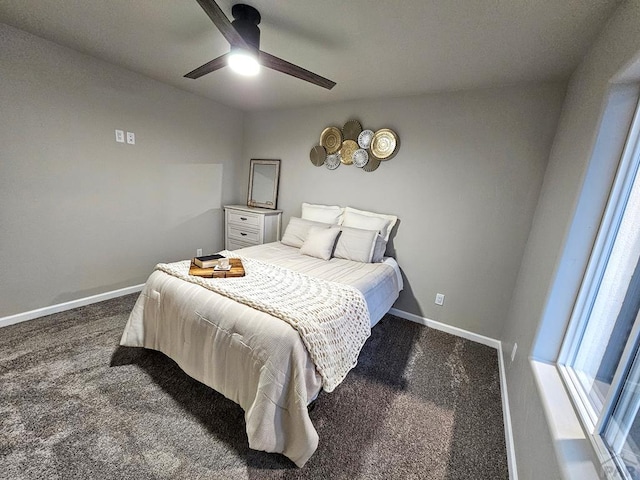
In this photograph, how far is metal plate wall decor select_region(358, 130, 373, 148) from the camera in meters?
2.88

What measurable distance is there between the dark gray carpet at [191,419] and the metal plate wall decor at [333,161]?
2.07 meters

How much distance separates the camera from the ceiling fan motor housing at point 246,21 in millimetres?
1527

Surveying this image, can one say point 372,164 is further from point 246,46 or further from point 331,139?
point 246,46

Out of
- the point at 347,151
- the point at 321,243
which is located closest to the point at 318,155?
the point at 347,151

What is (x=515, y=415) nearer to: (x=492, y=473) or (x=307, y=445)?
(x=492, y=473)

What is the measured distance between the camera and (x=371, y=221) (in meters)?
2.79

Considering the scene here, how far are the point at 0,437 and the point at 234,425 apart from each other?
3.62ft

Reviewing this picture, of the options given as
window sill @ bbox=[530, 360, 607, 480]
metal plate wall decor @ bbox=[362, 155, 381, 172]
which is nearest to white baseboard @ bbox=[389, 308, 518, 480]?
window sill @ bbox=[530, 360, 607, 480]

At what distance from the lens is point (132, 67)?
2.55 metres

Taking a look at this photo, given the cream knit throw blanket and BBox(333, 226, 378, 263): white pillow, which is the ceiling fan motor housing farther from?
BBox(333, 226, 378, 263): white pillow

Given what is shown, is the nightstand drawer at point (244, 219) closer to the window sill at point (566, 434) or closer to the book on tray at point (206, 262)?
the book on tray at point (206, 262)

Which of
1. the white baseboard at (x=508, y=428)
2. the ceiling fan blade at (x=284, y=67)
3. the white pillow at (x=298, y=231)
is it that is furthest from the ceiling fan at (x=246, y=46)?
the white baseboard at (x=508, y=428)

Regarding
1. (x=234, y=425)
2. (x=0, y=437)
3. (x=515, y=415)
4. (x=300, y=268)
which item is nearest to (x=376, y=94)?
(x=300, y=268)

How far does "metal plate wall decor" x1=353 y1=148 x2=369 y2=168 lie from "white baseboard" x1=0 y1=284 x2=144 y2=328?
2.84m
